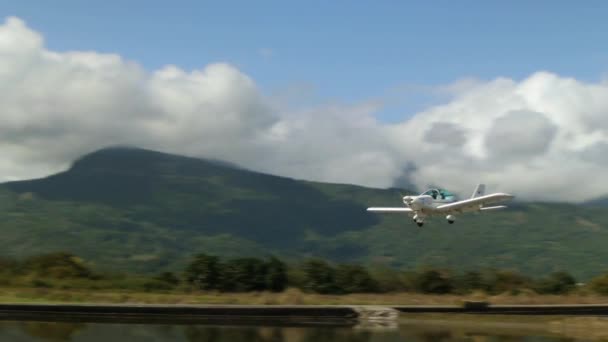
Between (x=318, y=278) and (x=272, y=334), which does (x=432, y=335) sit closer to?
(x=272, y=334)

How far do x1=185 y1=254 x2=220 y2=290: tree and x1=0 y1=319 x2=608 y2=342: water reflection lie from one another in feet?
82.1

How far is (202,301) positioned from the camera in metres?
64.9

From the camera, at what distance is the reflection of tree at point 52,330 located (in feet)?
142

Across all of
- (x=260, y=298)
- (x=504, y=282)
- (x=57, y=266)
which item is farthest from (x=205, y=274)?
(x=504, y=282)

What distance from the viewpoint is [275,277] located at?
78.9 m

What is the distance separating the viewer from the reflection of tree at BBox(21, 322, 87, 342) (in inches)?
1709

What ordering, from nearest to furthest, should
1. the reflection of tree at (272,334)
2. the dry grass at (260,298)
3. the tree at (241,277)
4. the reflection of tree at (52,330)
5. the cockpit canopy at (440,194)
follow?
the reflection of tree at (52,330) → the cockpit canopy at (440,194) → the reflection of tree at (272,334) → the dry grass at (260,298) → the tree at (241,277)

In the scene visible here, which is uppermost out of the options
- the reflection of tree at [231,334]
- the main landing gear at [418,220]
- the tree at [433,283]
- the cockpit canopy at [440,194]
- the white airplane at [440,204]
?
the cockpit canopy at [440,194]

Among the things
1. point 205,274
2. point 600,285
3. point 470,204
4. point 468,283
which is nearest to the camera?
point 470,204

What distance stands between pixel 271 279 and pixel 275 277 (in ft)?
2.10

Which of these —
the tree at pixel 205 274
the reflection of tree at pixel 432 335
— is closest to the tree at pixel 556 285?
the tree at pixel 205 274

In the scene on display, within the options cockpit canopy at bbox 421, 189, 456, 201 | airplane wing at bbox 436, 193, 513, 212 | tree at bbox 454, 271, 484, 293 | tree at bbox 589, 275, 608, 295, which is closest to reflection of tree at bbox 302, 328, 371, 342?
airplane wing at bbox 436, 193, 513, 212

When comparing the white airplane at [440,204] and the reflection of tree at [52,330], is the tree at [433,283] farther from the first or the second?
the reflection of tree at [52,330]

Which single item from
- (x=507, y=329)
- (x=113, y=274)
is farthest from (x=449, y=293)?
(x=113, y=274)
